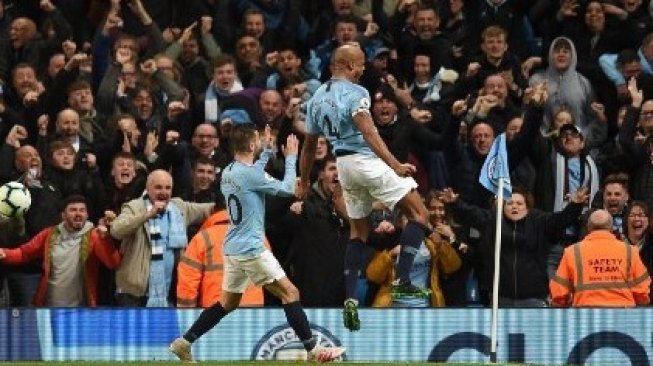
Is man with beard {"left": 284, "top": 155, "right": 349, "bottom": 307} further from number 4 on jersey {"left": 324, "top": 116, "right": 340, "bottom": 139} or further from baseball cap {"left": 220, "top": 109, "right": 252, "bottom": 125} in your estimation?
number 4 on jersey {"left": 324, "top": 116, "right": 340, "bottom": 139}

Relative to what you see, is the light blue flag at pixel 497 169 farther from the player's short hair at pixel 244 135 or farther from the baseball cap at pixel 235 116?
the baseball cap at pixel 235 116

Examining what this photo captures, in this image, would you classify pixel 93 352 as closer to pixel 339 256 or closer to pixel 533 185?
pixel 339 256

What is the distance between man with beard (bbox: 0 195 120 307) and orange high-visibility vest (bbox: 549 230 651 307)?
4.80m

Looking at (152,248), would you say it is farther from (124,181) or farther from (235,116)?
(235,116)

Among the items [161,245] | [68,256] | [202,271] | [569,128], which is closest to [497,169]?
[569,128]

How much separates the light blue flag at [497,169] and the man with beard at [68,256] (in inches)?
164

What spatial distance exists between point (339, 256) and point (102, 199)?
9.82 feet

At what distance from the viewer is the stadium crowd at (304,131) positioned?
869 inches

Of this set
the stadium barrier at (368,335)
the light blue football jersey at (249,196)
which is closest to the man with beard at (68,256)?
the stadium barrier at (368,335)

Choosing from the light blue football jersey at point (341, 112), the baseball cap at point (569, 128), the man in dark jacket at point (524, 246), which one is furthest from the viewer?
the baseball cap at point (569, 128)

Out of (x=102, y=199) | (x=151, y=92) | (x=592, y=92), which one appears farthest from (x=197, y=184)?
(x=592, y=92)

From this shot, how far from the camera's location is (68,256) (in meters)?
22.2

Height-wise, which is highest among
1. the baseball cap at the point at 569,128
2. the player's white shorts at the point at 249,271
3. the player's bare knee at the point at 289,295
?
the baseball cap at the point at 569,128

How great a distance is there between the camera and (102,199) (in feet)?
76.9
